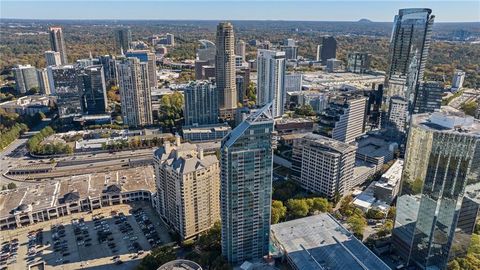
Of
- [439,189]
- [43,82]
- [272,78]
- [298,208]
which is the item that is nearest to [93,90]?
[43,82]

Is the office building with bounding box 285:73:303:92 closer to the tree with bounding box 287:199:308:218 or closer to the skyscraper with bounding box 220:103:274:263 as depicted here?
the tree with bounding box 287:199:308:218

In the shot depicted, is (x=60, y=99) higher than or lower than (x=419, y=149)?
lower

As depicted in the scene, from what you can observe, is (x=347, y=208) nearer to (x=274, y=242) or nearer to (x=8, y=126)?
(x=274, y=242)

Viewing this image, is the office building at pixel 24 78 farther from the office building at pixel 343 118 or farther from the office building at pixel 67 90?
the office building at pixel 343 118

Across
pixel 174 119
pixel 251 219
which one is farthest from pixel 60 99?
pixel 251 219

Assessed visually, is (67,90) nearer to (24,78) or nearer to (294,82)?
(24,78)

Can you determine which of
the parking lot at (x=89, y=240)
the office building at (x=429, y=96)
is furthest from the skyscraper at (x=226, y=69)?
the parking lot at (x=89, y=240)

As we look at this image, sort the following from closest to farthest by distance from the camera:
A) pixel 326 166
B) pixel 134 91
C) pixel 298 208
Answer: pixel 298 208 < pixel 326 166 < pixel 134 91
